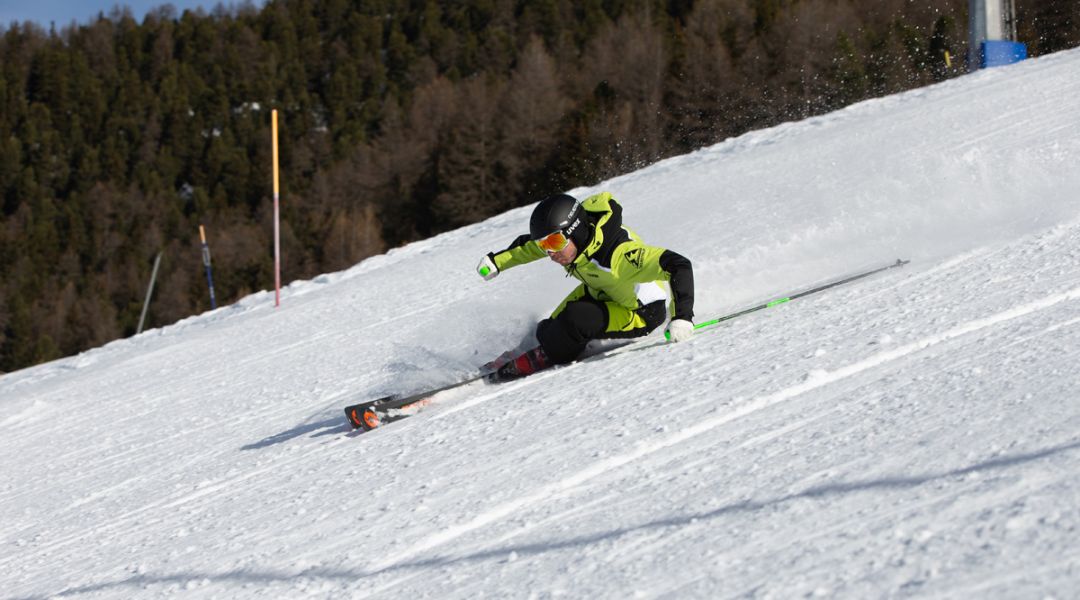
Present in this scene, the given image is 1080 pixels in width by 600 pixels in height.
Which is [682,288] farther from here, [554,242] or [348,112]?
[348,112]

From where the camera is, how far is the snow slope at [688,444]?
2449 mm

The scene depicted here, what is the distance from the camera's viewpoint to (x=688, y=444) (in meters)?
3.42

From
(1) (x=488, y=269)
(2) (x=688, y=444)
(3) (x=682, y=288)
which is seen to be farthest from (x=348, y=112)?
(2) (x=688, y=444)

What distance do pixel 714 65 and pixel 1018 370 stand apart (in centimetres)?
5038

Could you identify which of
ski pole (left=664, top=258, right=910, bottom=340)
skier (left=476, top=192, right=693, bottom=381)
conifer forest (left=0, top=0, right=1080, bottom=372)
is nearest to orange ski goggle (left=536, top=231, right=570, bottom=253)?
skier (left=476, top=192, right=693, bottom=381)

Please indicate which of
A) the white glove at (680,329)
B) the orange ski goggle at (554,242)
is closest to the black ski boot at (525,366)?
the orange ski goggle at (554,242)

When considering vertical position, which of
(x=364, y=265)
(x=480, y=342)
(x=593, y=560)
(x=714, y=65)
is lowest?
(x=593, y=560)

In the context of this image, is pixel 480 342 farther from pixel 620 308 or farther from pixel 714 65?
pixel 714 65

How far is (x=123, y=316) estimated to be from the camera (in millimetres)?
68500

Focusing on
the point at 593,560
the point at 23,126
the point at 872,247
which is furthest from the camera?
the point at 23,126

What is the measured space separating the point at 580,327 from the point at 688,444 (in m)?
1.80

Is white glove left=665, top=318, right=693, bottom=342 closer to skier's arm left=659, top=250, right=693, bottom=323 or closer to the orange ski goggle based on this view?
skier's arm left=659, top=250, right=693, bottom=323

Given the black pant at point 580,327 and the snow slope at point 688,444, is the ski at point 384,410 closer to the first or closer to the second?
the snow slope at point 688,444

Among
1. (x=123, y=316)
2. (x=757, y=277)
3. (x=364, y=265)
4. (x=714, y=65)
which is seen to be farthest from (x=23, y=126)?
(x=757, y=277)
